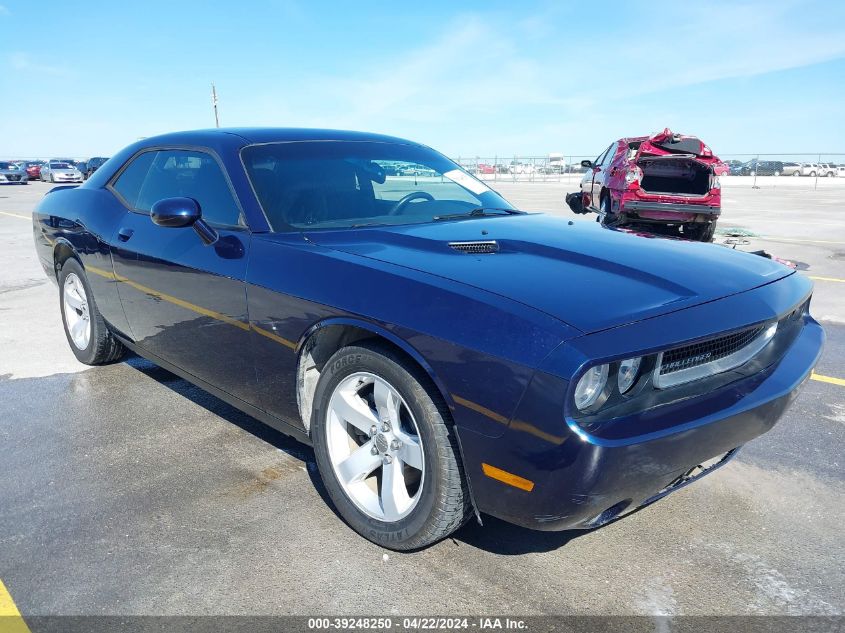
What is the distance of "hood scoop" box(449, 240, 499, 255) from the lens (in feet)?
8.43

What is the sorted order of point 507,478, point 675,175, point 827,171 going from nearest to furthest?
point 507,478, point 675,175, point 827,171

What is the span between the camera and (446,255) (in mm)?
2490

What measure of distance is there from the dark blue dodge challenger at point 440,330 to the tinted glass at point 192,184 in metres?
0.01

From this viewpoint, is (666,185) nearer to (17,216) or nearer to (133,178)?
(133,178)

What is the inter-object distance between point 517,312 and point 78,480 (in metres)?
2.22

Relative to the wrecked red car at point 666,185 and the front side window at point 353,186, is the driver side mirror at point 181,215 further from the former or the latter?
the wrecked red car at point 666,185

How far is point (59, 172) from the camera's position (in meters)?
37.1

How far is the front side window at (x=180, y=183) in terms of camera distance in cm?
306

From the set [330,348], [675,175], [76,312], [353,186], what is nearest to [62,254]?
[76,312]

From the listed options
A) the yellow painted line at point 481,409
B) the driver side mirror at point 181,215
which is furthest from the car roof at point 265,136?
the yellow painted line at point 481,409

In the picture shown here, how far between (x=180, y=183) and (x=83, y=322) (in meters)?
1.64

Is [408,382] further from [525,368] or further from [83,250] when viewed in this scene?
[83,250]

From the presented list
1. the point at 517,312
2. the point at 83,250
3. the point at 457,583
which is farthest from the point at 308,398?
the point at 83,250

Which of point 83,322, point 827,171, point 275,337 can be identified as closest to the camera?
point 275,337
